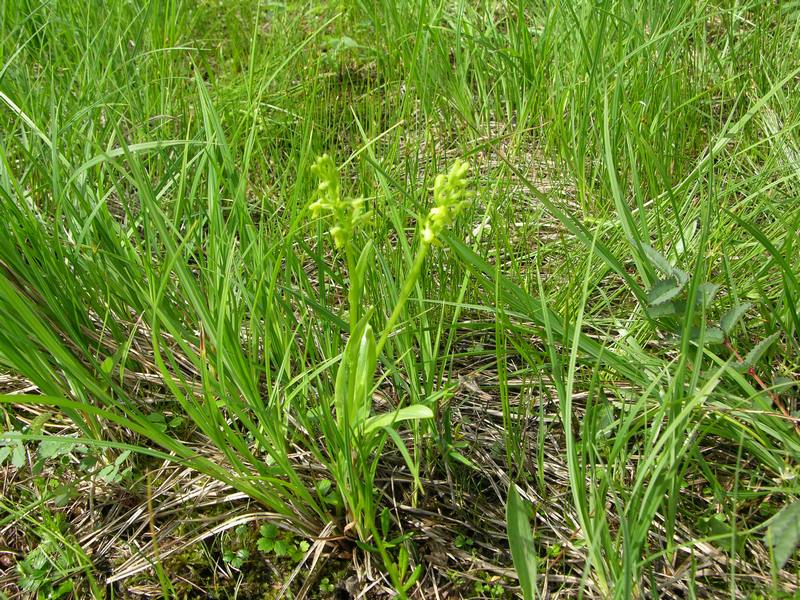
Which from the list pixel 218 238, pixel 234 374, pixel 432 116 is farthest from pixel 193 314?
pixel 432 116

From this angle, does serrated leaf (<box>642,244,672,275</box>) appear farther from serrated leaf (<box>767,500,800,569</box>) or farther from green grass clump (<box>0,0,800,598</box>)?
serrated leaf (<box>767,500,800,569</box>)

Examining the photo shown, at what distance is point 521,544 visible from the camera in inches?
44.5

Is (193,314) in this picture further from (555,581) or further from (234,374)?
(555,581)

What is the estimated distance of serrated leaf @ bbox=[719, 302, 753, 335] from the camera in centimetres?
133

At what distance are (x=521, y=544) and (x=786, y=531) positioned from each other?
0.38 m

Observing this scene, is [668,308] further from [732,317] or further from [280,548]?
[280,548]

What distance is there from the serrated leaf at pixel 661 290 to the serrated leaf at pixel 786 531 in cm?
44

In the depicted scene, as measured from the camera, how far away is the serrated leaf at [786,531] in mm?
1000

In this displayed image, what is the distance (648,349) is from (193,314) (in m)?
1.04

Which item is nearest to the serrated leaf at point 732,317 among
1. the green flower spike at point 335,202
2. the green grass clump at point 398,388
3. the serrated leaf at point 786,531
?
the green grass clump at point 398,388

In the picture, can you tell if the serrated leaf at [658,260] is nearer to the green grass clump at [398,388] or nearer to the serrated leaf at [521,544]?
the green grass clump at [398,388]

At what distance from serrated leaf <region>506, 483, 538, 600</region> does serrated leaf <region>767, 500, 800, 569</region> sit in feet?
1.16

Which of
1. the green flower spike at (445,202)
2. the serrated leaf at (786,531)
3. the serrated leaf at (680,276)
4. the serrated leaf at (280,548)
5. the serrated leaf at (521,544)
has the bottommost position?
the serrated leaf at (280,548)

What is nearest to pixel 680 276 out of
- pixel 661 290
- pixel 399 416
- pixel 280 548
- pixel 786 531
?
pixel 661 290
